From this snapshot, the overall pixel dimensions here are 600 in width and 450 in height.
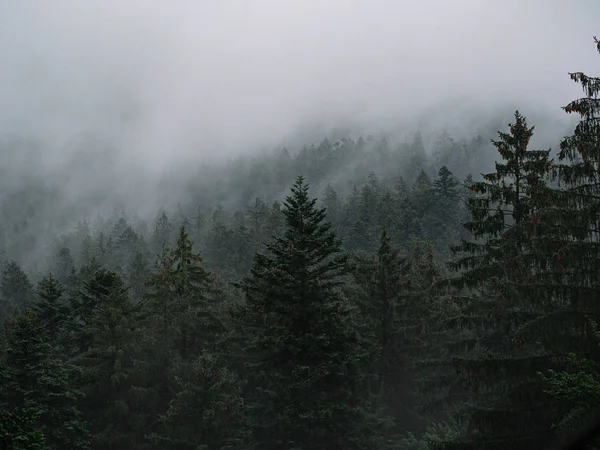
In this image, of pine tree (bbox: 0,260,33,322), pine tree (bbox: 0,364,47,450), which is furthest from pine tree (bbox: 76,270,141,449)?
pine tree (bbox: 0,260,33,322)

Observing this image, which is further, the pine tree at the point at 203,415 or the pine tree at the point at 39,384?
the pine tree at the point at 203,415

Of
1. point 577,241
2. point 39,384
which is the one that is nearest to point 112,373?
point 39,384

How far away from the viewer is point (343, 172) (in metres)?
190

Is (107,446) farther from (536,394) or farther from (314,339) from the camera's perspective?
(536,394)

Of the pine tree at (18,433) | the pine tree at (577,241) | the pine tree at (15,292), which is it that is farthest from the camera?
the pine tree at (15,292)

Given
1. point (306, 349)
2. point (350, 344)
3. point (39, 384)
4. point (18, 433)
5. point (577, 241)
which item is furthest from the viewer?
point (350, 344)

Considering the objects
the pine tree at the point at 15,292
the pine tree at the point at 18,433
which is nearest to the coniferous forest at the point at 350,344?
the pine tree at the point at 18,433

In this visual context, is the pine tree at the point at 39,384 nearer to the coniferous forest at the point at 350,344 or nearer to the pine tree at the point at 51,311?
the coniferous forest at the point at 350,344

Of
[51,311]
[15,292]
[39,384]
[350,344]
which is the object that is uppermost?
[15,292]

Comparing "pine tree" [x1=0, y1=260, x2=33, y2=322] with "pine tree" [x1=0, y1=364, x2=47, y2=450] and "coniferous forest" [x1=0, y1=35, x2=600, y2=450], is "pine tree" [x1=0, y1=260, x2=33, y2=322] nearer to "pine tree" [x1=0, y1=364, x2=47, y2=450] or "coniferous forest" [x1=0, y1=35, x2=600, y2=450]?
"coniferous forest" [x1=0, y1=35, x2=600, y2=450]

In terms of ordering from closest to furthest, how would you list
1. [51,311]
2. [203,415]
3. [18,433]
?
[18,433] < [203,415] < [51,311]

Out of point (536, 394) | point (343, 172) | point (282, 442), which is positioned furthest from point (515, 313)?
point (343, 172)

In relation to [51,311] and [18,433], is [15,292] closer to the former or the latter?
[51,311]

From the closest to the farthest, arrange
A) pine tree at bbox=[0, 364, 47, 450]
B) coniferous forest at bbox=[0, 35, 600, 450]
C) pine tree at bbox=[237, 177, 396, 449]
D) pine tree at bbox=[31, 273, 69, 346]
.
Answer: pine tree at bbox=[0, 364, 47, 450] < coniferous forest at bbox=[0, 35, 600, 450] < pine tree at bbox=[237, 177, 396, 449] < pine tree at bbox=[31, 273, 69, 346]
